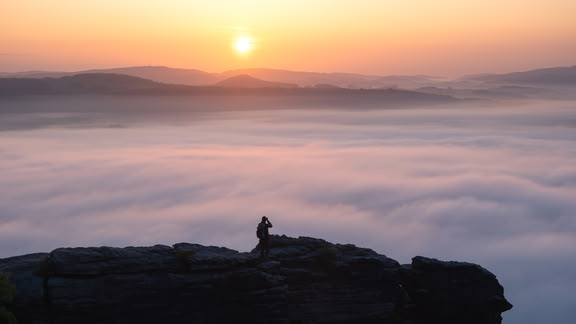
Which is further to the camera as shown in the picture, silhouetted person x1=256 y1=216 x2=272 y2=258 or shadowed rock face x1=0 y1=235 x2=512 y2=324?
silhouetted person x1=256 y1=216 x2=272 y2=258

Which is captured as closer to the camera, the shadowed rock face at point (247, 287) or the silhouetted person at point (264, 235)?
the shadowed rock face at point (247, 287)

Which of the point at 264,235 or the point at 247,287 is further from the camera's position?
the point at 264,235

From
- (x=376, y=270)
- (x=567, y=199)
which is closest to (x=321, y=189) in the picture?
(x=567, y=199)

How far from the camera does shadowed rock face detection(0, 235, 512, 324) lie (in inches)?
1001

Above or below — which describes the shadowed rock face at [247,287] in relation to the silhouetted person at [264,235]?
below

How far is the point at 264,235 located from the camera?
28.0 meters

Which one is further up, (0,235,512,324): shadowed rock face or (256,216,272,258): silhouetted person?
(256,216,272,258): silhouetted person

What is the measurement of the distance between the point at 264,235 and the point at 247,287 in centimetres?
305

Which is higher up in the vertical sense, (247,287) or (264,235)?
(264,235)

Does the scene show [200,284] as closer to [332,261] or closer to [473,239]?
[332,261]

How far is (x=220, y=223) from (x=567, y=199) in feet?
407

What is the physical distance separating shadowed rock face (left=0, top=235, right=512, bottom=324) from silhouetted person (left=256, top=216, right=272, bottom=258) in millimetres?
580

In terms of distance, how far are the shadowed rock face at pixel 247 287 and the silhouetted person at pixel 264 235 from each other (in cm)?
58

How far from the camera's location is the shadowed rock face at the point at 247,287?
25.4 metres
